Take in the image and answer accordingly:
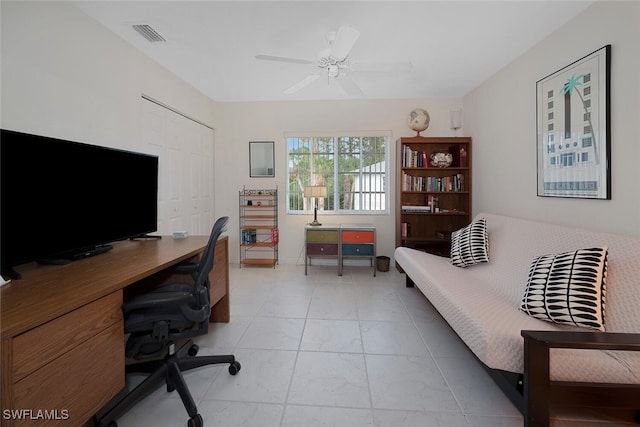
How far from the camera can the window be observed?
4.21m

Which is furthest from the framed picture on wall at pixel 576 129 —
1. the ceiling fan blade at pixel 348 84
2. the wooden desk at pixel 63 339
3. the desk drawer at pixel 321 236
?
the wooden desk at pixel 63 339

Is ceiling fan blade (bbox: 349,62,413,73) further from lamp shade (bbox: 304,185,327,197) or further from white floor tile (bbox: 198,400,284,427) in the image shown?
white floor tile (bbox: 198,400,284,427)

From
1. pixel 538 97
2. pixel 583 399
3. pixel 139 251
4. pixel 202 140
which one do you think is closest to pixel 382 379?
pixel 583 399

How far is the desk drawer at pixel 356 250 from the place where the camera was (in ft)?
12.2

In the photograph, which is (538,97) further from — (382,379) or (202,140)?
(202,140)

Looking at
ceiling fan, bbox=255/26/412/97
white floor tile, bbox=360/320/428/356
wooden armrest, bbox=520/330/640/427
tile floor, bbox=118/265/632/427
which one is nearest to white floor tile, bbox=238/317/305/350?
tile floor, bbox=118/265/632/427

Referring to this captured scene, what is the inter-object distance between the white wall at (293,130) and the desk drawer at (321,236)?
48 cm

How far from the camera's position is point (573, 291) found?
146 cm

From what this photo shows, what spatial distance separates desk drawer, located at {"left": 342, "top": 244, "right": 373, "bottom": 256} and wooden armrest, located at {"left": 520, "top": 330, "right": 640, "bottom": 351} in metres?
2.55

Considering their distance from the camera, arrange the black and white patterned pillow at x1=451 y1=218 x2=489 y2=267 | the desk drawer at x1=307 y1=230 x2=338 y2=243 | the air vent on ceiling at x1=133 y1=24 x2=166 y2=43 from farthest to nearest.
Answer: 1. the desk drawer at x1=307 y1=230 x2=338 y2=243
2. the black and white patterned pillow at x1=451 y1=218 x2=489 y2=267
3. the air vent on ceiling at x1=133 y1=24 x2=166 y2=43

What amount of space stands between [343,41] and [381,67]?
562 mm

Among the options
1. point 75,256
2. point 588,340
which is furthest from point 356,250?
point 75,256

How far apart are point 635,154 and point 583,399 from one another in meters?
1.49

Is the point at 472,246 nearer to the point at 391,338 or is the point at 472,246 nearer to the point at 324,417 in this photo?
the point at 391,338
